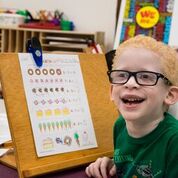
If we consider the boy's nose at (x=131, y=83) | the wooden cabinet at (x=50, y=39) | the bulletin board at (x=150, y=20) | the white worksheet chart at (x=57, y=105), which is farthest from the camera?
the wooden cabinet at (x=50, y=39)

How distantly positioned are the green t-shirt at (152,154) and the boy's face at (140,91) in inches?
1.8

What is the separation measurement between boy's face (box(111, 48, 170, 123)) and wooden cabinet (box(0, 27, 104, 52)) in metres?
2.21

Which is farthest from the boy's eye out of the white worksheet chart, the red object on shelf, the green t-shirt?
the red object on shelf

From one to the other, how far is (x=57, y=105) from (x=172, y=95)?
28cm

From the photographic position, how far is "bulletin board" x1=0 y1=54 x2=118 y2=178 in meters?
0.78

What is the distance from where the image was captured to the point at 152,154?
2.38 feet

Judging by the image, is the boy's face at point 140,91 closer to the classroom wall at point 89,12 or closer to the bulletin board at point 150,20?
the bulletin board at point 150,20

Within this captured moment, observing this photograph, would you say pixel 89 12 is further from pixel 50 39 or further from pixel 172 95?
pixel 172 95

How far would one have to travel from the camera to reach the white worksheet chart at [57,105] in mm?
833

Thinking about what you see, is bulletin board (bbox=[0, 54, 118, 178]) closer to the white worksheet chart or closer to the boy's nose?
the white worksheet chart

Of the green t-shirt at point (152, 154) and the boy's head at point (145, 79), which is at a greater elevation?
the boy's head at point (145, 79)

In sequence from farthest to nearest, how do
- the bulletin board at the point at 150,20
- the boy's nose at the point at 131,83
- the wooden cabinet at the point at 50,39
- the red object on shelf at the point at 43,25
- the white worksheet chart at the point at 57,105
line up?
the red object on shelf at the point at 43,25
the wooden cabinet at the point at 50,39
the bulletin board at the point at 150,20
the white worksheet chart at the point at 57,105
the boy's nose at the point at 131,83

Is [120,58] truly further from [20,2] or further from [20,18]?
[20,2]

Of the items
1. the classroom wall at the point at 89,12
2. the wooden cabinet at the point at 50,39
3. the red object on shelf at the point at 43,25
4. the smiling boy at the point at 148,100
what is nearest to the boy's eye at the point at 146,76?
the smiling boy at the point at 148,100
